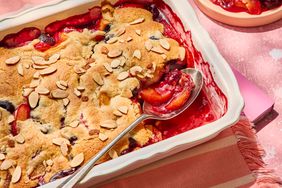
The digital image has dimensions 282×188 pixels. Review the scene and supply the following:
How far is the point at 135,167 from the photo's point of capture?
134 centimetres

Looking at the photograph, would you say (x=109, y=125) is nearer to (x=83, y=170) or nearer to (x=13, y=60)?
(x=83, y=170)

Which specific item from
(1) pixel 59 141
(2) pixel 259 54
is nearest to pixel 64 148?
(1) pixel 59 141

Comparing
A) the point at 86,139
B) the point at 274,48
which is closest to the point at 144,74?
the point at 86,139

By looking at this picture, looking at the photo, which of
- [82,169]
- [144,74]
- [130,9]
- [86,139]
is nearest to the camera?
[82,169]

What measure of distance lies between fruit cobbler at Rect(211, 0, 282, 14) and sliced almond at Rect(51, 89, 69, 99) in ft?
1.99

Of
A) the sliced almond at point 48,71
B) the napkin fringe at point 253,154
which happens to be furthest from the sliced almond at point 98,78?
the napkin fringe at point 253,154

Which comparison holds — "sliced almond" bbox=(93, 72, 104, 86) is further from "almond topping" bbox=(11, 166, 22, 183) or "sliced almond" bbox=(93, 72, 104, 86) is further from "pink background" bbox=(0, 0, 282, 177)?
"pink background" bbox=(0, 0, 282, 177)

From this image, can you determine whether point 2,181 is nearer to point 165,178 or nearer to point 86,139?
point 86,139

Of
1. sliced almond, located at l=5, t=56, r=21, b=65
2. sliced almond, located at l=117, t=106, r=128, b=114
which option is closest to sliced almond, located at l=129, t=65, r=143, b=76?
sliced almond, located at l=117, t=106, r=128, b=114

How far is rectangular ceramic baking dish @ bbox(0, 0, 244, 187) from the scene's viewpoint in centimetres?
128

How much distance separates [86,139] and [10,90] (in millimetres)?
266

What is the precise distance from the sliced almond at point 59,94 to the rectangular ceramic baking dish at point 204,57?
0.78 feet

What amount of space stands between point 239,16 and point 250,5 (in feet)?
0.16

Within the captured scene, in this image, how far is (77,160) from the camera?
52.5 inches
